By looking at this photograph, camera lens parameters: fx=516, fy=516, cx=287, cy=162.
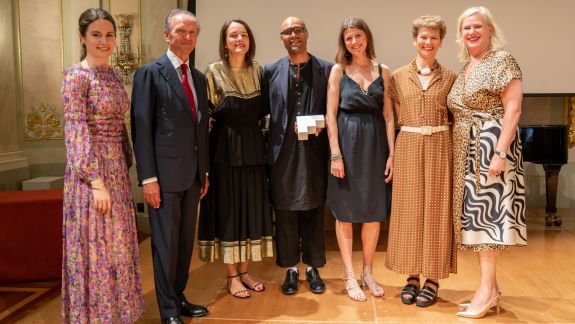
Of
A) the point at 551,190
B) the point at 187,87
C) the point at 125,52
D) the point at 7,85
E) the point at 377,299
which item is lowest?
the point at 377,299

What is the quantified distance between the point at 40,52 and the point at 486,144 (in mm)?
4104

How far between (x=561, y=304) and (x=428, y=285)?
0.79 m

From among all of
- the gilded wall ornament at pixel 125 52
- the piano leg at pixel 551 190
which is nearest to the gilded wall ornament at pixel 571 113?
the piano leg at pixel 551 190

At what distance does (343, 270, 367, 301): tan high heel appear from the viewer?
3061 millimetres

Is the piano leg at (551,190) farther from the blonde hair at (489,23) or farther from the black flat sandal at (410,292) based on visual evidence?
the blonde hair at (489,23)

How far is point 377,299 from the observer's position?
10.1 feet

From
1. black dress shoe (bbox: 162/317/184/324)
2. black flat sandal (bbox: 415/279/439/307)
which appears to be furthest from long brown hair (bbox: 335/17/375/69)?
black dress shoe (bbox: 162/317/184/324)

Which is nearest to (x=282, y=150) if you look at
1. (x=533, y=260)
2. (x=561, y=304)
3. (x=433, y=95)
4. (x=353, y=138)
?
(x=353, y=138)

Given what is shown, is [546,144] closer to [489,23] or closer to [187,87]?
[489,23]

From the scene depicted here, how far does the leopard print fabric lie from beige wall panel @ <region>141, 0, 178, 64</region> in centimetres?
307

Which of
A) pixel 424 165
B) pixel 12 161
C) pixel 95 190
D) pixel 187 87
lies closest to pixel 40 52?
pixel 12 161

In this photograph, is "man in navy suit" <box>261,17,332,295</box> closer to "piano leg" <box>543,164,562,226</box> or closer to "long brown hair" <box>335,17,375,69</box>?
"long brown hair" <box>335,17,375,69</box>

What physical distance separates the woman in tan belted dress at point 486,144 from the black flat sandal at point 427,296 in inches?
10.7

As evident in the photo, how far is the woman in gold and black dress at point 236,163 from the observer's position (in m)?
2.93
